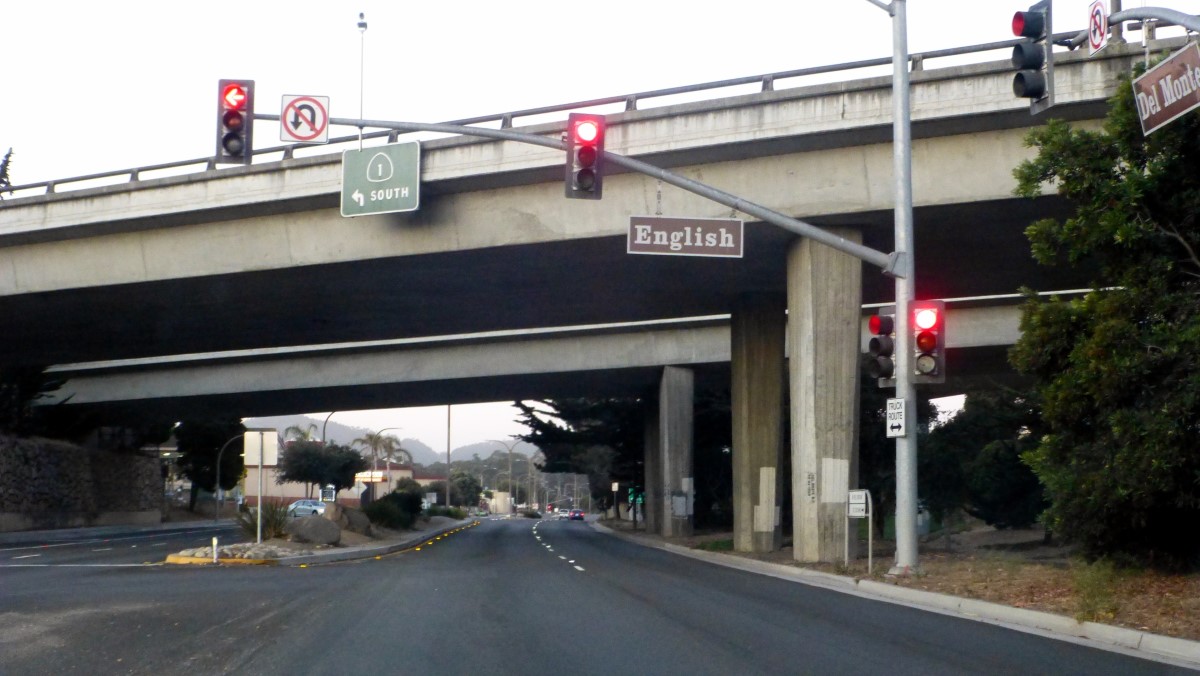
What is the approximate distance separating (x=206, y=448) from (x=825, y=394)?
69075 mm

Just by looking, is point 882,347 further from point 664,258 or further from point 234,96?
point 664,258

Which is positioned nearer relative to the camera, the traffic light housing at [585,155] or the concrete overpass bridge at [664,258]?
the traffic light housing at [585,155]

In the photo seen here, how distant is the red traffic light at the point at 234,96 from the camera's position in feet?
56.8

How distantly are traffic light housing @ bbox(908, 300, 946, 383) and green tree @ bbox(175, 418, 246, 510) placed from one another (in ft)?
239

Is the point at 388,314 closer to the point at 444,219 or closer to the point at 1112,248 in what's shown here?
the point at 444,219

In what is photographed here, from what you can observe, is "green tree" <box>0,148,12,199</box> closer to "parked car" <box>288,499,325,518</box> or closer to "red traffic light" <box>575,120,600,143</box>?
"parked car" <box>288,499,325,518</box>

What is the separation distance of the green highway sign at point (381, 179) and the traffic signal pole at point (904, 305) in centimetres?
1160

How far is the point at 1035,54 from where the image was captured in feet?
45.6

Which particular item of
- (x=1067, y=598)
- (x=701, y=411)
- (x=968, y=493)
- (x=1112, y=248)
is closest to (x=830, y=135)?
(x=1112, y=248)

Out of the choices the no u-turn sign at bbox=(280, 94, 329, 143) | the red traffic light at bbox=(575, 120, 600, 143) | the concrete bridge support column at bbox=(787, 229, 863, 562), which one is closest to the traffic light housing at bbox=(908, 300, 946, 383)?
the red traffic light at bbox=(575, 120, 600, 143)

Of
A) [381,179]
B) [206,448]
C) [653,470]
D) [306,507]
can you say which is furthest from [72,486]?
[381,179]

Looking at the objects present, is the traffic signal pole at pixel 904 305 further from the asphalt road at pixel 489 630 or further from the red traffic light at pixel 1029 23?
the red traffic light at pixel 1029 23

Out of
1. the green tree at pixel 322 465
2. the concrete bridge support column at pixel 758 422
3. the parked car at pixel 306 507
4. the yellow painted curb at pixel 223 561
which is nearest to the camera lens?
the yellow painted curb at pixel 223 561

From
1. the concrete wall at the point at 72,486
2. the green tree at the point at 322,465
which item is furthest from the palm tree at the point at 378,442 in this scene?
the concrete wall at the point at 72,486
